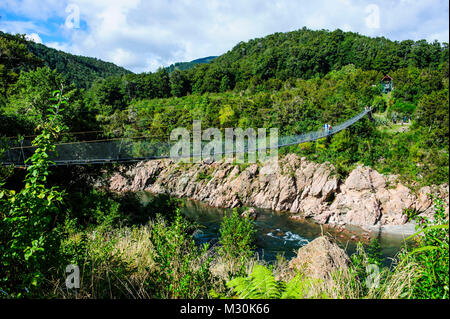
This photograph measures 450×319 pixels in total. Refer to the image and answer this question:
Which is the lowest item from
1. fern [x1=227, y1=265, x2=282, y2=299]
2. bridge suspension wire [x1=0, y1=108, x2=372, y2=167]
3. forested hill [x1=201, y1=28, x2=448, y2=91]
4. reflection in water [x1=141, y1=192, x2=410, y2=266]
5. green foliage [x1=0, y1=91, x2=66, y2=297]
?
reflection in water [x1=141, y1=192, x2=410, y2=266]

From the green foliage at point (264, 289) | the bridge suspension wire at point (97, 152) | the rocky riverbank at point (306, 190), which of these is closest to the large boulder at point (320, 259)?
the green foliage at point (264, 289)

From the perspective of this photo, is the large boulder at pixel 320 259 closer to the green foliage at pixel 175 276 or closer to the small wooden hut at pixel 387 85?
the green foliage at pixel 175 276

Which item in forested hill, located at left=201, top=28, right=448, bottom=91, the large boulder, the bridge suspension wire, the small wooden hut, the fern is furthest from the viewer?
forested hill, located at left=201, top=28, right=448, bottom=91

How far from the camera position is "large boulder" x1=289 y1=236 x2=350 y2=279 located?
8.30ft

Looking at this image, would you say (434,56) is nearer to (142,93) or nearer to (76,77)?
(142,93)

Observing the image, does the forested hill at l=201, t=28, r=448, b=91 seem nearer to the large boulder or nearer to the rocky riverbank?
the rocky riverbank

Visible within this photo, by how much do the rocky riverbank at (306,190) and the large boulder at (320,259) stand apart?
21.4 ft

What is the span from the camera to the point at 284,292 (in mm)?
1319

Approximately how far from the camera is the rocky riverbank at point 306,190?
35.1ft

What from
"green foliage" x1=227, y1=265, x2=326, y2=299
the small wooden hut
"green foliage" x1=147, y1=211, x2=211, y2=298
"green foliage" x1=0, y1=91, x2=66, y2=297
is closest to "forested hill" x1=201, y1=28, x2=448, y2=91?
the small wooden hut

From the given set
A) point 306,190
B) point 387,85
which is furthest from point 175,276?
point 387,85

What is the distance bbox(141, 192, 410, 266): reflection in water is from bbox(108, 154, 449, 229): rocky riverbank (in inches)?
29.7

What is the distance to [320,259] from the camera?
2768 mm

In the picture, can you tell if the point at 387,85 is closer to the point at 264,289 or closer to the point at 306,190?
the point at 306,190
